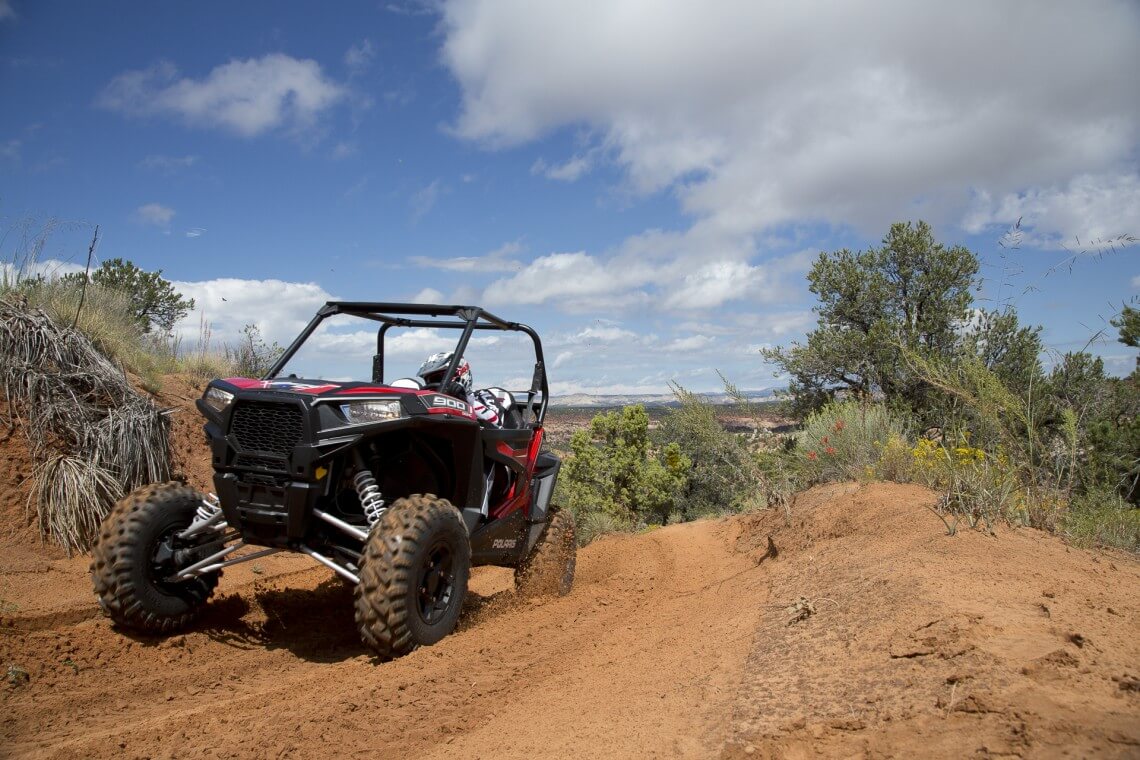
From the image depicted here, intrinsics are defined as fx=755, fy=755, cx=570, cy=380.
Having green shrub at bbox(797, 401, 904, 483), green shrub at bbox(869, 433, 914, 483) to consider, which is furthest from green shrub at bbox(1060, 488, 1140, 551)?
green shrub at bbox(797, 401, 904, 483)

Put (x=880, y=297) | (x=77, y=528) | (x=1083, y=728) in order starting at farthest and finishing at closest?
(x=880, y=297)
(x=77, y=528)
(x=1083, y=728)

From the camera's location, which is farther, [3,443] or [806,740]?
[3,443]

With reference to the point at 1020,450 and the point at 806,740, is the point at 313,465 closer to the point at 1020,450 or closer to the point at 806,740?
the point at 806,740

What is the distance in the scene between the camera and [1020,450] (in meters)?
6.15

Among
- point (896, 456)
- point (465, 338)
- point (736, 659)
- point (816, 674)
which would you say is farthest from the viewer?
point (896, 456)

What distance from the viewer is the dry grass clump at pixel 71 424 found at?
23.6 ft

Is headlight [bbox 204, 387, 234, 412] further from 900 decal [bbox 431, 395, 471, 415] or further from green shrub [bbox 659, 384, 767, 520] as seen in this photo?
green shrub [bbox 659, 384, 767, 520]

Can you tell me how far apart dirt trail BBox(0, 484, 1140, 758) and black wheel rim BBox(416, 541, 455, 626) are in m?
0.24

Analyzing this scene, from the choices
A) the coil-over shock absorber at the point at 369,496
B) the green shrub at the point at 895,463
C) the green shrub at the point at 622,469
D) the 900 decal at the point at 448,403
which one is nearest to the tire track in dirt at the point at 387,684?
the coil-over shock absorber at the point at 369,496

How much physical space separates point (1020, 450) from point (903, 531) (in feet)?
4.56

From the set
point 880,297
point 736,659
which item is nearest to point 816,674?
point 736,659

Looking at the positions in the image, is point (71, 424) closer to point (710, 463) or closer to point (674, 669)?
point (674, 669)

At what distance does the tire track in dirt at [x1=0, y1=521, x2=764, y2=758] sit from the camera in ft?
10.9

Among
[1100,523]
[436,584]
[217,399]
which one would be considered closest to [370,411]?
[217,399]
